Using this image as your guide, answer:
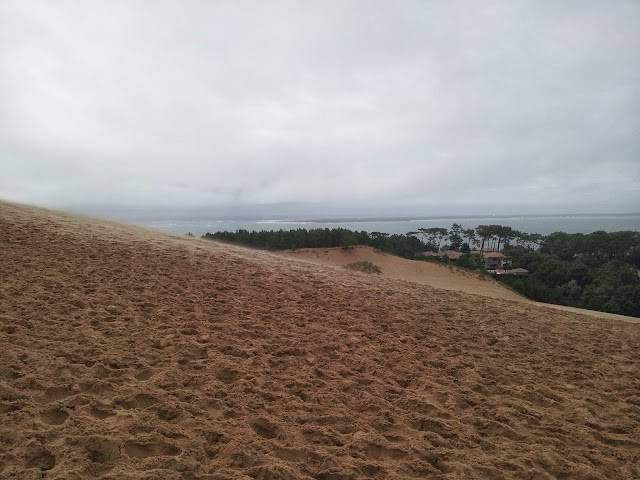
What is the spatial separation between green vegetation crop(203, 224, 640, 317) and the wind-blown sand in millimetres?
12158

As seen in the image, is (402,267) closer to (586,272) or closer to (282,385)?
(586,272)

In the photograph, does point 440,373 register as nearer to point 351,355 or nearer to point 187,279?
point 351,355

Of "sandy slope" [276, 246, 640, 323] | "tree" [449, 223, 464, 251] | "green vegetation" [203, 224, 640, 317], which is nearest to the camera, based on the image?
"green vegetation" [203, 224, 640, 317]

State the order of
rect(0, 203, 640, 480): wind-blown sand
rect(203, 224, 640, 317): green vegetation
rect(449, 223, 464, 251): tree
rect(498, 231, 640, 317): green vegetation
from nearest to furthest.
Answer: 1. rect(0, 203, 640, 480): wind-blown sand
2. rect(498, 231, 640, 317): green vegetation
3. rect(203, 224, 640, 317): green vegetation
4. rect(449, 223, 464, 251): tree

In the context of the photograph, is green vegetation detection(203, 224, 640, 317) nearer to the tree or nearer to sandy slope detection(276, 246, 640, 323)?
sandy slope detection(276, 246, 640, 323)

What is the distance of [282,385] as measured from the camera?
3988 mm

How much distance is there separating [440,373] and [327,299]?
3.43 m

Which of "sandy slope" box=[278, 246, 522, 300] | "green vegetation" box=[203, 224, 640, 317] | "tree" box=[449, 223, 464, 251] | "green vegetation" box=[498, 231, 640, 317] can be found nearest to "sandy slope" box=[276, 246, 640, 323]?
"sandy slope" box=[278, 246, 522, 300]

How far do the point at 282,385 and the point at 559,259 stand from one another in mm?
26598

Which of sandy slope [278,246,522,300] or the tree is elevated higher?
the tree

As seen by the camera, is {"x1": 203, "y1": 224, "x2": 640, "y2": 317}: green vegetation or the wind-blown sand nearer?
the wind-blown sand

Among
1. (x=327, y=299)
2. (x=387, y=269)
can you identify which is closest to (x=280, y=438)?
(x=327, y=299)

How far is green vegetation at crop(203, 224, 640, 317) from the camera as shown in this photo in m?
18.3

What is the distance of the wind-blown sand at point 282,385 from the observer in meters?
2.82
